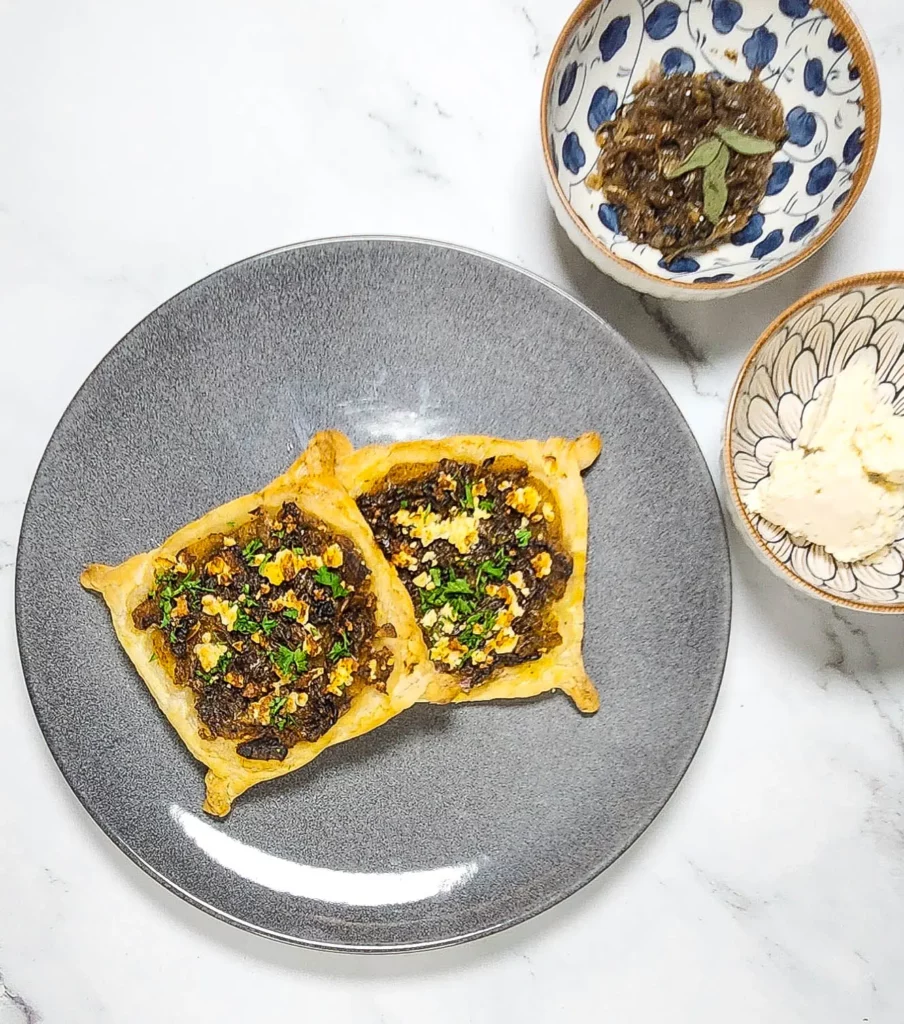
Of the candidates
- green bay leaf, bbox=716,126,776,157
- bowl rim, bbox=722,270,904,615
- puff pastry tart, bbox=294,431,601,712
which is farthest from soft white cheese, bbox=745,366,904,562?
green bay leaf, bbox=716,126,776,157

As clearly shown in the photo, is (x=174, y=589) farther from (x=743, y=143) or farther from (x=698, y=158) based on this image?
(x=743, y=143)

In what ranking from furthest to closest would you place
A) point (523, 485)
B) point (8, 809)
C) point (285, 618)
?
point (8, 809) → point (523, 485) → point (285, 618)

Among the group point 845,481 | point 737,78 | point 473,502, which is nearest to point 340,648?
point 473,502

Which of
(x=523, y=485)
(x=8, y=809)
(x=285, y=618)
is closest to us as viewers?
(x=285, y=618)

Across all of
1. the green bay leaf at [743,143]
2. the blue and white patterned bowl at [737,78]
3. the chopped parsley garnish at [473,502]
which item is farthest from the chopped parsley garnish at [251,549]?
the green bay leaf at [743,143]

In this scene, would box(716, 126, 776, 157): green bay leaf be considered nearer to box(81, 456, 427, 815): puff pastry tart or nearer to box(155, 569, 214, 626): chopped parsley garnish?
box(81, 456, 427, 815): puff pastry tart

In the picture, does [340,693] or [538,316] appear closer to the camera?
[340,693]

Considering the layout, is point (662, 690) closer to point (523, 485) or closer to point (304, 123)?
point (523, 485)

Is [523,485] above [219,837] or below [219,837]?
above

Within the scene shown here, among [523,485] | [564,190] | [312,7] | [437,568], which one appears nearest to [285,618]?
[437,568]
